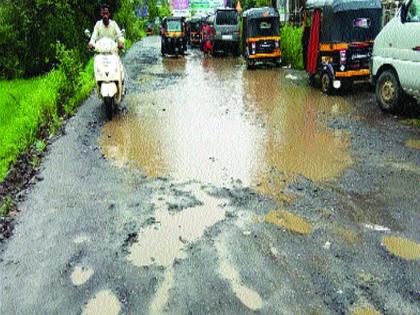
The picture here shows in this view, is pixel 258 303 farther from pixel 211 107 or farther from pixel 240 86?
pixel 240 86

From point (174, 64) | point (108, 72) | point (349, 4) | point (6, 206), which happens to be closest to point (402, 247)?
point (6, 206)

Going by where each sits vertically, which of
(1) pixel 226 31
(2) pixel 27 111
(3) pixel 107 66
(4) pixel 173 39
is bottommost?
(2) pixel 27 111

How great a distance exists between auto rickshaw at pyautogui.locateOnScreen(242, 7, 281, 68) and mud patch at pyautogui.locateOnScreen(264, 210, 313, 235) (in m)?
13.7

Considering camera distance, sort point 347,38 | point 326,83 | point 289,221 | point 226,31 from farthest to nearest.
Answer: point 226,31 < point 326,83 < point 347,38 < point 289,221

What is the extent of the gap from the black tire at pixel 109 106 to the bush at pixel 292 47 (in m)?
9.21

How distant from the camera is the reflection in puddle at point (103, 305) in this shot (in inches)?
146

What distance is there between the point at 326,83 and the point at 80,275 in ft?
30.3

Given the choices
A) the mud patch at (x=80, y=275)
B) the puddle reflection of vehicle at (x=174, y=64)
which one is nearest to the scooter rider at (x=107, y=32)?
the mud patch at (x=80, y=275)

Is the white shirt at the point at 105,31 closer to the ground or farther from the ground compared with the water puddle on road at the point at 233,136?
farther from the ground

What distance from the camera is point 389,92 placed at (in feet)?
31.4

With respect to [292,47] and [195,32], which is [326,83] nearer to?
[292,47]

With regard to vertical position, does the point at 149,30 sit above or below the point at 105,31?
above

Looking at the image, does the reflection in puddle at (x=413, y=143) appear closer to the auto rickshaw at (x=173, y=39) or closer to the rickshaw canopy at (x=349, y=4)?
the rickshaw canopy at (x=349, y=4)

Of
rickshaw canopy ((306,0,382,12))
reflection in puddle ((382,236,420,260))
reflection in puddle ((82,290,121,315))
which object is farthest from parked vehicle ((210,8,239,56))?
reflection in puddle ((82,290,121,315))
